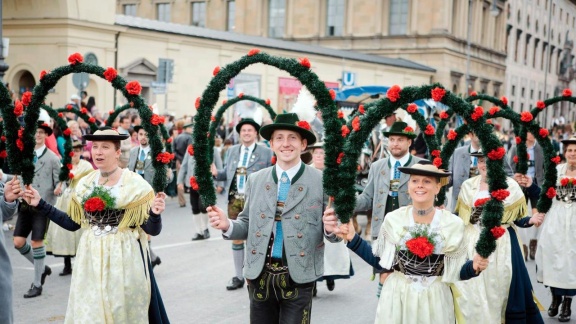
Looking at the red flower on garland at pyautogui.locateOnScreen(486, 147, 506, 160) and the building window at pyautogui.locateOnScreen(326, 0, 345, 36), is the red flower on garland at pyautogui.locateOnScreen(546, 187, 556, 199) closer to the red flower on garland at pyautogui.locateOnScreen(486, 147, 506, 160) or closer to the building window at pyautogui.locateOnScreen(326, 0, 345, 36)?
the red flower on garland at pyautogui.locateOnScreen(486, 147, 506, 160)

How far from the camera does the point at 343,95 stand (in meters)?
22.9

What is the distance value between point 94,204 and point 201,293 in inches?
130

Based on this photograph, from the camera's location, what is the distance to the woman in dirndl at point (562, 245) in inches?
324

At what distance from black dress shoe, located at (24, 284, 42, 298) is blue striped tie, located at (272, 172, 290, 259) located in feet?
14.0

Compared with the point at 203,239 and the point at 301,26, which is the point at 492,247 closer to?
the point at 203,239

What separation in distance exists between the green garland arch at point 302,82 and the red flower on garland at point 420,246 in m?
0.66

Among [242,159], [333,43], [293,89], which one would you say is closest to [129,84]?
[242,159]

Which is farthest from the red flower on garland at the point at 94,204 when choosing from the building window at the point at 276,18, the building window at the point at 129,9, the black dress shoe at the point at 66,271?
the building window at the point at 129,9

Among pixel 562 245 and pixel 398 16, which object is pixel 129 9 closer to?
pixel 398 16

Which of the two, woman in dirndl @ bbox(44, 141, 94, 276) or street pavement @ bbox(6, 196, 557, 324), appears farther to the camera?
woman in dirndl @ bbox(44, 141, 94, 276)

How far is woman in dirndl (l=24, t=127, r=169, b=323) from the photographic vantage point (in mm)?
5672

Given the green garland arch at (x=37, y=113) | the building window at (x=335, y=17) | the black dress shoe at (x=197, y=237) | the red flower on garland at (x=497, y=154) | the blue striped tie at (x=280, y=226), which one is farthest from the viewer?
the building window at (x=335, y=17)

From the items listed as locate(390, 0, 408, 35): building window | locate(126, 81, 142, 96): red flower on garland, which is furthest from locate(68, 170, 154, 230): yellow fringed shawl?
locate(390, 0, 408, 35): building window

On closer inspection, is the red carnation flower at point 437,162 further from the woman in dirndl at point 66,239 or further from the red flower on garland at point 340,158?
the woman in dirndl at point 66,239
